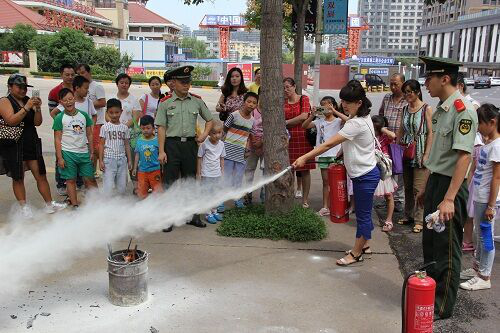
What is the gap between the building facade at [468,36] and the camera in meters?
86.8

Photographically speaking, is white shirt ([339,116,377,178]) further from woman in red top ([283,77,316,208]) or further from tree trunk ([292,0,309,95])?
tree trunk ([292,0,309,95])

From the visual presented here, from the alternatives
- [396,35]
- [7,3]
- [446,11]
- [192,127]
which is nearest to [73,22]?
[7,3]

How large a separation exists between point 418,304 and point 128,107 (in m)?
5.39

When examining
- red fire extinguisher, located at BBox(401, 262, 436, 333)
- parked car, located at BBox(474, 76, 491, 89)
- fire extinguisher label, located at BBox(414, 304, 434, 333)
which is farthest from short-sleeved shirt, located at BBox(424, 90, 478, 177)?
parked car, located at BBox(474, 76, 491, 89)

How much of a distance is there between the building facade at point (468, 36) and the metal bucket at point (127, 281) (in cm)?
8323

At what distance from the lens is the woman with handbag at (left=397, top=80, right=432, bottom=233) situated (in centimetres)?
592

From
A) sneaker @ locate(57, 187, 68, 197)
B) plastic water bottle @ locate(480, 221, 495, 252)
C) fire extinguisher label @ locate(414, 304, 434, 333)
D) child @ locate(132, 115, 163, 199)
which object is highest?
child @ locate(132, 115, 163, 199)

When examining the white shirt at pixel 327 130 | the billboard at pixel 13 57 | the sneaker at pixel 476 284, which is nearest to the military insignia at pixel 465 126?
the sneaker at pixel 476 284

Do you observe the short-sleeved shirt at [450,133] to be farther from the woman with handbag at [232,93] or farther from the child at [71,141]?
the child at [71,141]

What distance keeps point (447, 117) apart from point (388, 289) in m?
1.71

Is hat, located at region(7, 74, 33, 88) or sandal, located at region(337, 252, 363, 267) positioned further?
hat, located at region(7, 74, 33, 88)

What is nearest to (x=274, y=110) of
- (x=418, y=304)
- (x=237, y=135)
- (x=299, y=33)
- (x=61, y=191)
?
(x=237, y=135)

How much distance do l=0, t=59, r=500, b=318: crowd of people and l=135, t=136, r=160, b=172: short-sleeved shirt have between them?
0.04 ft

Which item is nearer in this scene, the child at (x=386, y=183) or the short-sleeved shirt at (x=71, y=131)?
the child at (x=386, y=183)
